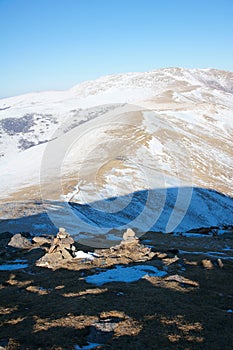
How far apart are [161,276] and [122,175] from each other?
5860 cm

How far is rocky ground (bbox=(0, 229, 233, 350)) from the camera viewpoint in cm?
1312

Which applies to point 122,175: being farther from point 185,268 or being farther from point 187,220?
point 185,268

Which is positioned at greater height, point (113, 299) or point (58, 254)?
point (113, 299)

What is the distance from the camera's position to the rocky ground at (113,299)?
43.0 feet

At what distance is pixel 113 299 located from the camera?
58.3 feet

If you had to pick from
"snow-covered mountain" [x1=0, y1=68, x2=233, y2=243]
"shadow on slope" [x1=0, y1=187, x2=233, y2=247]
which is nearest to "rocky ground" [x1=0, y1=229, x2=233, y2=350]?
"shadow on slope" [x1=0, y1=187, x2=233, y2=247]

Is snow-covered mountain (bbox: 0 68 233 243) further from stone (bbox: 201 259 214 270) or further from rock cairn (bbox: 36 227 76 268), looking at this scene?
stone (bbox: 201 259 214 270)

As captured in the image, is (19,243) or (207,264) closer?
(207,264)

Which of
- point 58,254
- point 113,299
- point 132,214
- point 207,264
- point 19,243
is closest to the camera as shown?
point 113,299

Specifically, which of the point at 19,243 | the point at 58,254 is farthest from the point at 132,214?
the point at 58,254

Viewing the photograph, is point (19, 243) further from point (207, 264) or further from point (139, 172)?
point (139, 172)

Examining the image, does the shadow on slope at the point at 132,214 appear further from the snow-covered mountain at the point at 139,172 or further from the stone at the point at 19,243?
the stone at the point at 19,243

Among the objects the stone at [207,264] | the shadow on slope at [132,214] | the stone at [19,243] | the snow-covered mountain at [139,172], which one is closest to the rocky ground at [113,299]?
the stone at [207,264]

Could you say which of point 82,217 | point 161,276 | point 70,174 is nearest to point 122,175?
point 70,174
